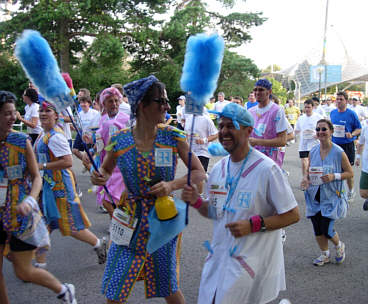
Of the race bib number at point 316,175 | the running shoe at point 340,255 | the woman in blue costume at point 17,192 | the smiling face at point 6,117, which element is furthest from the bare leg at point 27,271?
the running shoe at point 340,255

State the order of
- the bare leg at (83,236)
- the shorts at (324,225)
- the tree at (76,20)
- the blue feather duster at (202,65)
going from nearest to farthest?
1. the blue feather duster at (202,65)
2. the bare leg at (83,236)
3. the shorts at (324,225)
4. the tree at (76,20)

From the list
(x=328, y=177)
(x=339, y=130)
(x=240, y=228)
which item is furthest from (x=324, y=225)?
(x=339, y=130)

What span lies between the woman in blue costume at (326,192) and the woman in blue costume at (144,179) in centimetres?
250

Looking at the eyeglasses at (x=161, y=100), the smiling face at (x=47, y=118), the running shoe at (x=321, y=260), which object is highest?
the eyeglasses at (x=161, y=100)

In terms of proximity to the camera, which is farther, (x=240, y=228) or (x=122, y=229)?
(x=122, y=229)

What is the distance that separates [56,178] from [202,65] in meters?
2.52

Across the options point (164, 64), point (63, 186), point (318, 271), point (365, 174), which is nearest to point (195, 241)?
point (318, 271)

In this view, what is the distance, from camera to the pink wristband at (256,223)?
96.4 inches

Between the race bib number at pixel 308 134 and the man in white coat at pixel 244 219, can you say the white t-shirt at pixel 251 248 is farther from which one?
the race bib number at pixel 308 134

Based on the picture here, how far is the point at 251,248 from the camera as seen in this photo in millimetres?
2494

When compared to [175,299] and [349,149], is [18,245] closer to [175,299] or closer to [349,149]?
[175,299]

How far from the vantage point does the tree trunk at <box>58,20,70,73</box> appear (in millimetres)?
22953

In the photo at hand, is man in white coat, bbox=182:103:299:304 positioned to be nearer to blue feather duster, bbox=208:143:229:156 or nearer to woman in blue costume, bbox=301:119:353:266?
blue feather duster, bbox=208:143:229:156

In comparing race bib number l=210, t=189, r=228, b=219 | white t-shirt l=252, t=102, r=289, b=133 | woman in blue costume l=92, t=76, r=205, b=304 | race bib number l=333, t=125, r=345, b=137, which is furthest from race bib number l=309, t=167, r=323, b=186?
race bib number l=333, t=125, r=345, b=137
